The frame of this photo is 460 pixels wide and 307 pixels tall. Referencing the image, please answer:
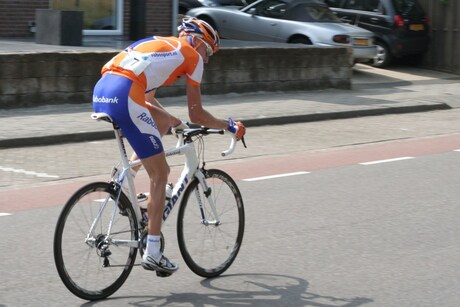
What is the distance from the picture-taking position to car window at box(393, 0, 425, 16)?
2244cm

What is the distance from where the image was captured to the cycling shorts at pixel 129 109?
5.61 m

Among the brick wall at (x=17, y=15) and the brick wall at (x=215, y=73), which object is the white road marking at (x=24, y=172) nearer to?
the brick wall at (x=215, y=73)

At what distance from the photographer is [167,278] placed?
20.8 ft

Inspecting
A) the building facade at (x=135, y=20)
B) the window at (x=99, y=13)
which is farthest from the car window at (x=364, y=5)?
the window at (x=99, y=13)

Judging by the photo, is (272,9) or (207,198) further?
(272,9)

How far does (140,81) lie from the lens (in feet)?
18.6

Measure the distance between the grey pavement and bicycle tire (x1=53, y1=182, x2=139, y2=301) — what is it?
6016mm

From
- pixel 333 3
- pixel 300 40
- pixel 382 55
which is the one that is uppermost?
pixel 333 3

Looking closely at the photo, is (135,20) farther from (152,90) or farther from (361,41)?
(152,90)

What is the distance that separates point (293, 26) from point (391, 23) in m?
2.64

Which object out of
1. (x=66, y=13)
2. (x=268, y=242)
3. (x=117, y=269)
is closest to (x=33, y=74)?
(x=66, y=13)

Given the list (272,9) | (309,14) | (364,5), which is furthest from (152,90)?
(364,5)

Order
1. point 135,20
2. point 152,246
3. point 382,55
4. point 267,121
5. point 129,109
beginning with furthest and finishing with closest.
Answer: point 382,55, point 135,20, point 267,121, point 152,246, point 129,109

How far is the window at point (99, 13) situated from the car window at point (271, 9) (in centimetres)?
312
